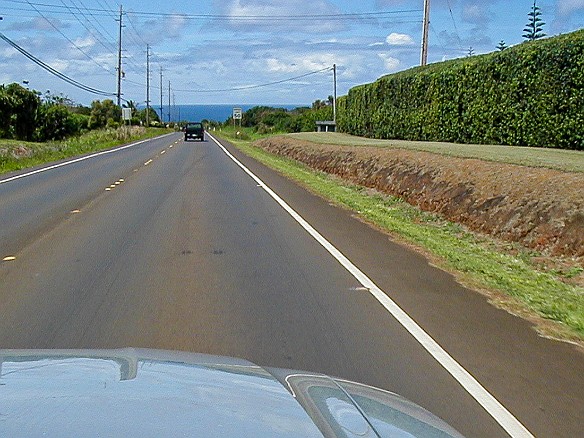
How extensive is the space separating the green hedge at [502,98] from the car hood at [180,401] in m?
21.5

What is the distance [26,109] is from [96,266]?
6546 centimetres

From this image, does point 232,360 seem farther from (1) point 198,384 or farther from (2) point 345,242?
(2) point 345,242

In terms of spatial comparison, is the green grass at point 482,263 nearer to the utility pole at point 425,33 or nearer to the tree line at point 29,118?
the utility pole at point 425,33

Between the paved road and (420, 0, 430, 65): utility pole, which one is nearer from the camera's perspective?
the paved road

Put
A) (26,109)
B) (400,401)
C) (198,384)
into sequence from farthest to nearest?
(26,109)
(400,401)
(198,384)

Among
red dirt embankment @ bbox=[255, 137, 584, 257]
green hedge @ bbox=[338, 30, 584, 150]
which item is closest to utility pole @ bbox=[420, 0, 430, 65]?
green hedge @ bbox=[338, 30, 584, 150]

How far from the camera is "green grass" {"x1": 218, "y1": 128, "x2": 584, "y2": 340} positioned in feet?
29.0

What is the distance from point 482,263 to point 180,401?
9.07 metres

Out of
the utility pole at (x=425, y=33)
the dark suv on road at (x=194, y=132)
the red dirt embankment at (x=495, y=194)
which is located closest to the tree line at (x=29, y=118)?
the dark suv on road at (x=194, y=132)

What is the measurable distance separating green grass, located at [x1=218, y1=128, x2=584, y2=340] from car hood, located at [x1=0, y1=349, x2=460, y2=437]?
4.71 m

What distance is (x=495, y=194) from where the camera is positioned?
16.3m

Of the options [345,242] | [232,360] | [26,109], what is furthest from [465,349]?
[26,109]

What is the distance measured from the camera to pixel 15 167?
33.0 meters

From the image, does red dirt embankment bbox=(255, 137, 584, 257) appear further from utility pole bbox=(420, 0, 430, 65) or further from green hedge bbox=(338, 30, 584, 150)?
utility pole bbox=(420, 0, 430, 65)
